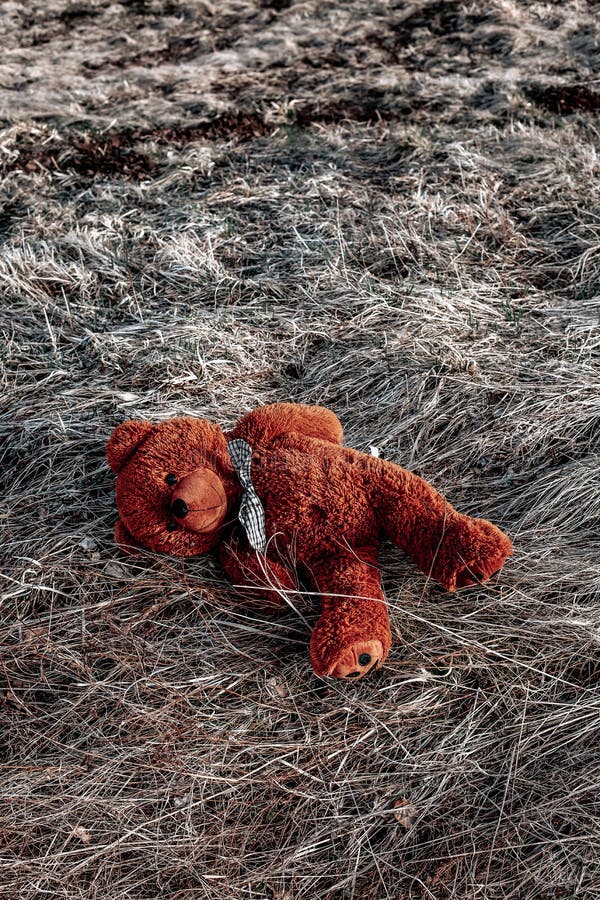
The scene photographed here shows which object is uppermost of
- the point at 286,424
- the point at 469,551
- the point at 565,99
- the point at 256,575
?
the point at 565,99

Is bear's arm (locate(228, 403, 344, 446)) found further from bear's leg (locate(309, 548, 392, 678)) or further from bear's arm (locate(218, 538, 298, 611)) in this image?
bear's leg (locate(309, 548, 392, 678))

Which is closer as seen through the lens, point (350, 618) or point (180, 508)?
point (350, 618)

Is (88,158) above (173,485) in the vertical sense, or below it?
above

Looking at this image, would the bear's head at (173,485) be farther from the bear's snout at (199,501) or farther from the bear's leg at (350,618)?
the bear's leg at (350,618)

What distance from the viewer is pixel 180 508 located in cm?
205

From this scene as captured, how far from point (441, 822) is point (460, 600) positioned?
664mm

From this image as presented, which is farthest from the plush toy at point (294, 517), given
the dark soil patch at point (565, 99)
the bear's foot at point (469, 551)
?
the dark soil patch at point (565, 99)

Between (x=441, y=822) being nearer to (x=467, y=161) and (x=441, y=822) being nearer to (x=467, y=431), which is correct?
(x=467, y=431)

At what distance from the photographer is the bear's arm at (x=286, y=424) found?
2.39m

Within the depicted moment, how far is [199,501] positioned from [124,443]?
381 millimetres

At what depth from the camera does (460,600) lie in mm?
2309

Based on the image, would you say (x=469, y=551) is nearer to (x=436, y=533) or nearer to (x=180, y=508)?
(x=436, y=533)

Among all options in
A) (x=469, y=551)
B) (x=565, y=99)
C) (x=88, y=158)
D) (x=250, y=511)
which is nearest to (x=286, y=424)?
(x=250, y=511)

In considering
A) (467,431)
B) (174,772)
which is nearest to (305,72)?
(467,431)
